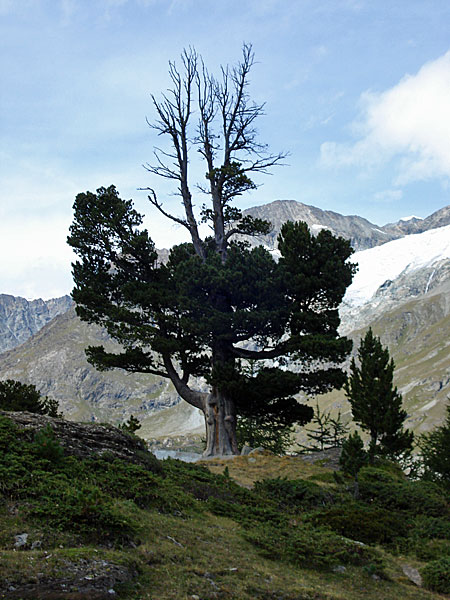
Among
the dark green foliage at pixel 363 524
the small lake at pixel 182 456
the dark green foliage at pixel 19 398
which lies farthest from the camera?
the dark green foliage at pixel 19 398

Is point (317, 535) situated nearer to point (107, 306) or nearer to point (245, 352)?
point (245, 352)

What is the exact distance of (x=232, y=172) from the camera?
32.2m

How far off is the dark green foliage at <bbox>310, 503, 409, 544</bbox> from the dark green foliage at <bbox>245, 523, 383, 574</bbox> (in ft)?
5.59

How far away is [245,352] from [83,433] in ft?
56.6

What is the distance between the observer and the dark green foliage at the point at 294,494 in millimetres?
15869

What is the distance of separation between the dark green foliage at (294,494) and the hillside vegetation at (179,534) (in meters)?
0.07

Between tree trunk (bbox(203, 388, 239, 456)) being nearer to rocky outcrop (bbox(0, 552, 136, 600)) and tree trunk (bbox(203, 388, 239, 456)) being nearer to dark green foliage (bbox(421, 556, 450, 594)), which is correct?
dark green foliage (bbox(421, 556, 450, 594))

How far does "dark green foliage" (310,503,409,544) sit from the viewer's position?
44.3 ft

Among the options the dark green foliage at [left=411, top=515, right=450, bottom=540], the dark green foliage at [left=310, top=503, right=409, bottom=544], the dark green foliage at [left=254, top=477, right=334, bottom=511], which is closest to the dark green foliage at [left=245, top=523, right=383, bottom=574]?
the dark green foliage at [left=310, top=503, right=409, bottom=544]

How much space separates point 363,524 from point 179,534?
6324 millimetres

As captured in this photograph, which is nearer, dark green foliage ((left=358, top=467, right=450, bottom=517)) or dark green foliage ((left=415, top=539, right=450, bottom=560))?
dark green foliage ((left=415, top=539, right=450, bottom=560))

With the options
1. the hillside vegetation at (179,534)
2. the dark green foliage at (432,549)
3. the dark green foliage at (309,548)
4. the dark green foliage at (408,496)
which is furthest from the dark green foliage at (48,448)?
the dark green foliage at (408,496)

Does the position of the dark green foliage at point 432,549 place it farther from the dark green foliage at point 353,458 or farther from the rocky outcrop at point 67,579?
the rocky outcrop at point 67,579

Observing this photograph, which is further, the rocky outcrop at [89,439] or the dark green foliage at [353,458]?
the dark green foliage at [353,458]
